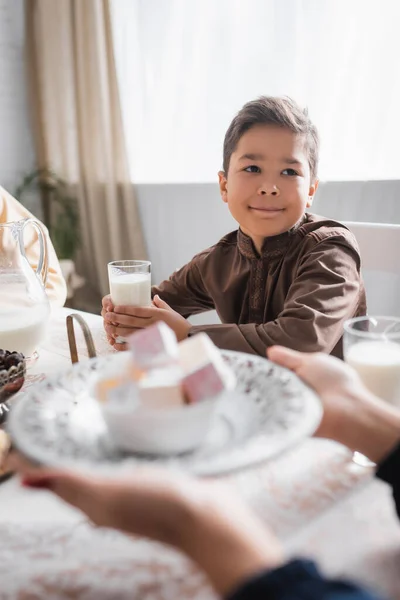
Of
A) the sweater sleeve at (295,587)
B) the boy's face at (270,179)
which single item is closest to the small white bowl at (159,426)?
the sweater sleeve at (295,587)

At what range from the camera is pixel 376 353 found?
708mm

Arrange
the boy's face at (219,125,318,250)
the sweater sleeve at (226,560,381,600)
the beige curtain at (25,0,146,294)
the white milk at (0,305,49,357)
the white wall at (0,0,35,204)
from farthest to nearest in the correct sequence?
the white wall at (0,0,35,204) → the beige curtain at (25,0,146,294) → the boy's face at (219,125,318,250) → the white milk at (0,305,49,357) → the sweater sleeve at (226,560,381,600)

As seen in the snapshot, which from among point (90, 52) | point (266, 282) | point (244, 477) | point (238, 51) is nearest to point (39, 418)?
point (244, 477)

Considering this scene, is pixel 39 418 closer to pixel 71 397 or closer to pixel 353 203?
pixel 71 397

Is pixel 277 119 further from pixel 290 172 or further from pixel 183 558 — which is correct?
pixel 183 558

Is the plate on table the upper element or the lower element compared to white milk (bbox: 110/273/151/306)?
upper

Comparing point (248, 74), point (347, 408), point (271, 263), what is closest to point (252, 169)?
point (271, 263)

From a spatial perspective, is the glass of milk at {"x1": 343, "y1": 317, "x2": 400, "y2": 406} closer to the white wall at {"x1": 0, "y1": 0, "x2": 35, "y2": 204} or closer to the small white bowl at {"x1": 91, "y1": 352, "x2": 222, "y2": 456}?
the small white bowl at {"x1": 91, "y1": 352, "x2": 222, "y2": 456}

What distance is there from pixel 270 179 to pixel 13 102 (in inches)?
122

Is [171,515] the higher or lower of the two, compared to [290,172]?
lower

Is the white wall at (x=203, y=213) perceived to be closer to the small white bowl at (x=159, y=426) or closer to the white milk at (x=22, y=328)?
the white milk at (x=22, y=328)

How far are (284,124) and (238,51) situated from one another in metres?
1.67

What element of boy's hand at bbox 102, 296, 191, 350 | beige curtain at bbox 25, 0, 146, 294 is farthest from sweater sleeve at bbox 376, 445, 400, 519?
beige curtain at bbox 25, 0, 146, 294

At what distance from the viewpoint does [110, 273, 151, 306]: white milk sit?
1.05 metres
